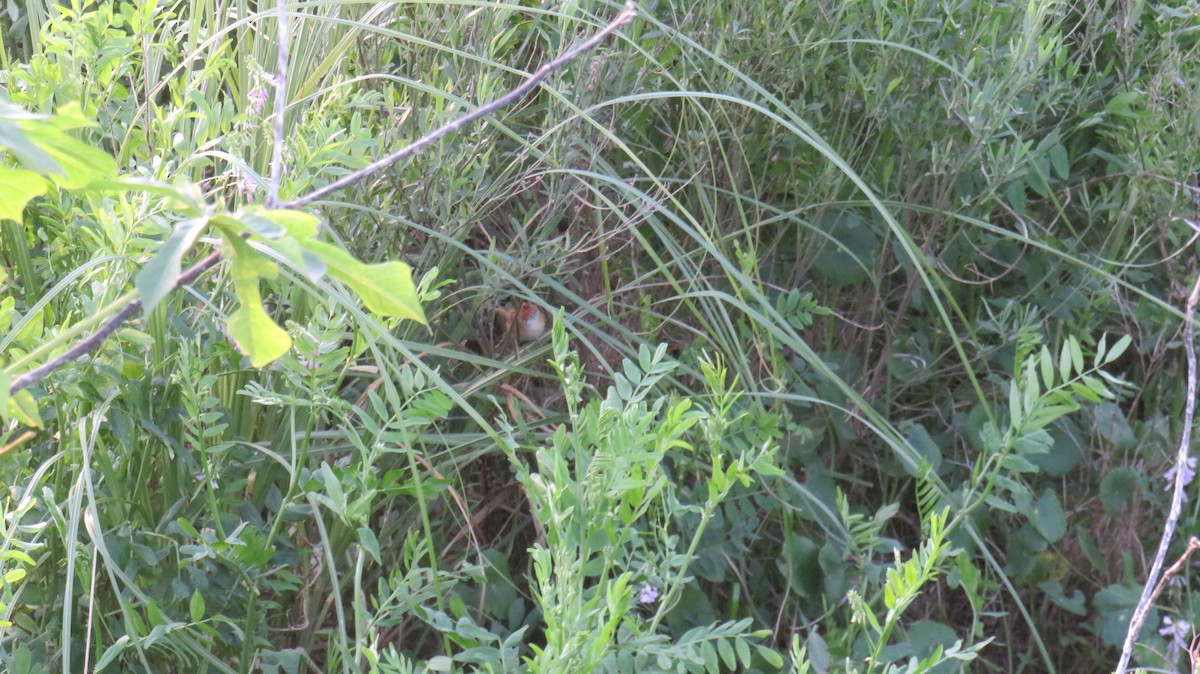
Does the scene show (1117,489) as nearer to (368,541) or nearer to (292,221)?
(368,541)

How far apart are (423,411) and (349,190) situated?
38 cm

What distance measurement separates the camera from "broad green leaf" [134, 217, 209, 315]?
36 centimetres

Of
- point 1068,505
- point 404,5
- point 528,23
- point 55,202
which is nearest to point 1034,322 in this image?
point 1068,505

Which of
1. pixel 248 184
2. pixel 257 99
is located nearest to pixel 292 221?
pixel 248 184

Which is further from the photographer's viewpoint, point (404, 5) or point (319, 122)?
point (404, 5)

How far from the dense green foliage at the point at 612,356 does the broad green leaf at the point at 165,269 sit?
0.90 feet

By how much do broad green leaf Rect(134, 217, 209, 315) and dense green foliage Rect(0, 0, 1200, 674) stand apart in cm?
27

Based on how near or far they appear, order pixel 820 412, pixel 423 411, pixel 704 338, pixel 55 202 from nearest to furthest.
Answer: pixel 423 411 < pixel 55 202 < pixel 704 338 < pixel 820 412

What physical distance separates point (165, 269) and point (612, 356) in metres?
1.08

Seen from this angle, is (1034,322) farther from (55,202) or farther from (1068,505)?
(55,202)

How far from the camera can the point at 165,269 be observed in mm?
374

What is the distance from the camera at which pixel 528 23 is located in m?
1.43

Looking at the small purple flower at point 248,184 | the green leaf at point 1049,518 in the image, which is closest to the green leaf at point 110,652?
the small purple flower at point 248,184

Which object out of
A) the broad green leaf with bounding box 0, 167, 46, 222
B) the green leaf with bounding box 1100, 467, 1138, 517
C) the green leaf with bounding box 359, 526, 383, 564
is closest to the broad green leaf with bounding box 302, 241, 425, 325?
the broad green leaf with bounding box 0, 167, 46, 222
